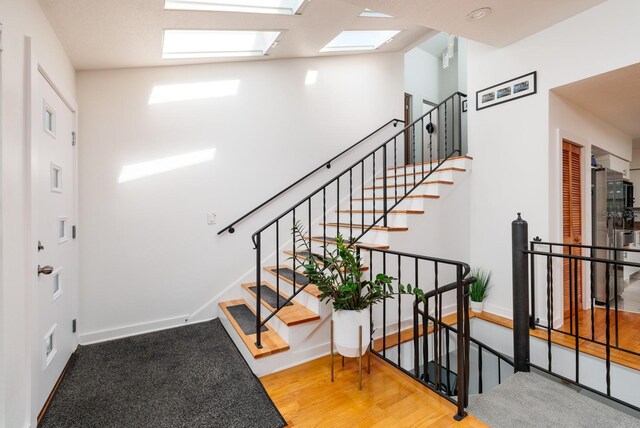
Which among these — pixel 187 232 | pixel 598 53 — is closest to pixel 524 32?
pixel 598 53

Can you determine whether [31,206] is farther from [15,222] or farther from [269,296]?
[269,296]

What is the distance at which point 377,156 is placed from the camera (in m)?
4.62

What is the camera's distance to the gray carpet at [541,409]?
5.72 ft

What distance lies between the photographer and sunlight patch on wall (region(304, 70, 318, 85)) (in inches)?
159

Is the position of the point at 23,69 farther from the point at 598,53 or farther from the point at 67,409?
the point at 598,53

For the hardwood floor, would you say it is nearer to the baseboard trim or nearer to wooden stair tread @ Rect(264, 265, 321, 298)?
wooden stair tread @ Rect(264, 265, 321, 298)

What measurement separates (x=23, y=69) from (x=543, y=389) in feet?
12.3

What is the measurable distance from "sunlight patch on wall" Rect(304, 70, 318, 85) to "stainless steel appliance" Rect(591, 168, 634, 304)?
3.97 m

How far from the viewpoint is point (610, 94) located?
10.4 ft

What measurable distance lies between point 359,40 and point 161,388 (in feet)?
14.9

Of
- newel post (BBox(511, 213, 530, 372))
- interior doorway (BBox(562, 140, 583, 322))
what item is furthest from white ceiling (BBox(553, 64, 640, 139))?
newel post (BBox(511, 213, 530, 372))

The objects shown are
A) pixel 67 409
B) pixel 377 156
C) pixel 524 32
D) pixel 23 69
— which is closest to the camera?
pixel 23 69

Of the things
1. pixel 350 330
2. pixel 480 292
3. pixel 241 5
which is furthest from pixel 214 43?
pixel 480 292

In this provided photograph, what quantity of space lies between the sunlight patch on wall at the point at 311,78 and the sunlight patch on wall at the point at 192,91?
93 cm
